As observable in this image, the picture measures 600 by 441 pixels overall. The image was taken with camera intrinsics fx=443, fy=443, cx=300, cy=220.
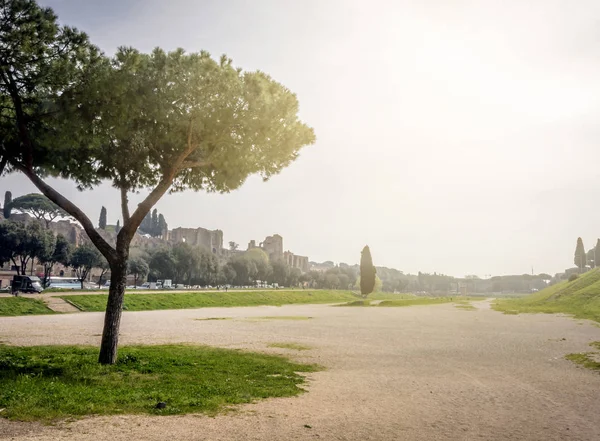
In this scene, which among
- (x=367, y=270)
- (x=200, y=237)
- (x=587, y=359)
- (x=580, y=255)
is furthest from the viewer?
(x=200, y=237)

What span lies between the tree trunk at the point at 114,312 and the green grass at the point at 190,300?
31.5 meters

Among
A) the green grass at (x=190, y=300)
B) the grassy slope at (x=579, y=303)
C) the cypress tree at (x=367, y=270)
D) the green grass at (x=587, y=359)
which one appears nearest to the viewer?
the green grass at (x=587, y=359)

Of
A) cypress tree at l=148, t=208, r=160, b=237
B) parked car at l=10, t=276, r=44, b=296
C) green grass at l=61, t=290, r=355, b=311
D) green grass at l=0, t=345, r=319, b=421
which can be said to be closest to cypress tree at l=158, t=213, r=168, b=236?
cypress tree at l=148, t=208, r=160, b=237

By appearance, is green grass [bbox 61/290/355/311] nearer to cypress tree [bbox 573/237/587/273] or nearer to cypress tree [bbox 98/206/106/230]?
cypress tree [bbox 573/237/587/273]

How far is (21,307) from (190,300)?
22174mm

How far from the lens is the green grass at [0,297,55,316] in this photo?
111 ft

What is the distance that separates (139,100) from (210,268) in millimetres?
87000

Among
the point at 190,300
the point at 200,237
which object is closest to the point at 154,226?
the point at 200,237

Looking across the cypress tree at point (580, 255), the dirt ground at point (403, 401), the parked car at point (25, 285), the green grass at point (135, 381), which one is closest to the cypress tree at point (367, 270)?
the parked car at point (25, 285)

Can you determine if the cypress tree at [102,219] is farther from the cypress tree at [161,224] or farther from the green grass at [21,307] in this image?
the green grass at [21,307]

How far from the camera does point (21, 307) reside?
35344mm

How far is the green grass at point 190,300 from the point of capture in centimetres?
4344

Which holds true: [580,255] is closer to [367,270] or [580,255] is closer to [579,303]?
[367,270]

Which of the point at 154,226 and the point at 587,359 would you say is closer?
the point at 587,359
